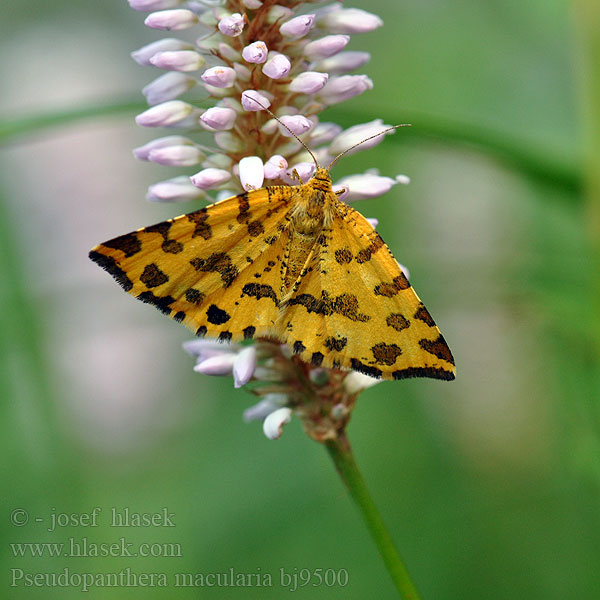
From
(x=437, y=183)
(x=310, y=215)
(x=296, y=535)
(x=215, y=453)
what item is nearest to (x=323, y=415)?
(x=310, y=215)

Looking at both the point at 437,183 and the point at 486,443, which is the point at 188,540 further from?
the point at 437,183

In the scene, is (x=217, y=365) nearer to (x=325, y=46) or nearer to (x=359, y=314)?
(x=359, y=314)

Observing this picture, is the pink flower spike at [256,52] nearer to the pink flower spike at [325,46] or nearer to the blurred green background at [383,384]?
the pink flower spike at [325,46]

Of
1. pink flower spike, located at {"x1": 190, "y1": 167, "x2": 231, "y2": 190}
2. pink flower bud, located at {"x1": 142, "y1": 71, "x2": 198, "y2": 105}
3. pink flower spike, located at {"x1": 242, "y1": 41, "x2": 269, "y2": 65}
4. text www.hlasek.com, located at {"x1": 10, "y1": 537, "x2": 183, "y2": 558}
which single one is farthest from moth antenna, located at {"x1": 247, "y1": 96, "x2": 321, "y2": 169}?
text www.hlasek.com, located at {"x1": 10, "y1": 537, "x2": 183, "y2": 558}

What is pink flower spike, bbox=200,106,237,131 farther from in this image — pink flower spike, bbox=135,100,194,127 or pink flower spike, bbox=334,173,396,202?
pink flower spike, bbox=334,173,396,202

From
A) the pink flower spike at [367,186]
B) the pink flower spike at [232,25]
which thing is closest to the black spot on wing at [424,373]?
the pink flower spike at [367,186]

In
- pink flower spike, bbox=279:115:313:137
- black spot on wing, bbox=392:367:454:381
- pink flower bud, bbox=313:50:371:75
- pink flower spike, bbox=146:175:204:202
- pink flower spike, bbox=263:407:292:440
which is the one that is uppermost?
pink flower bud, bbox=313:50:371:75
